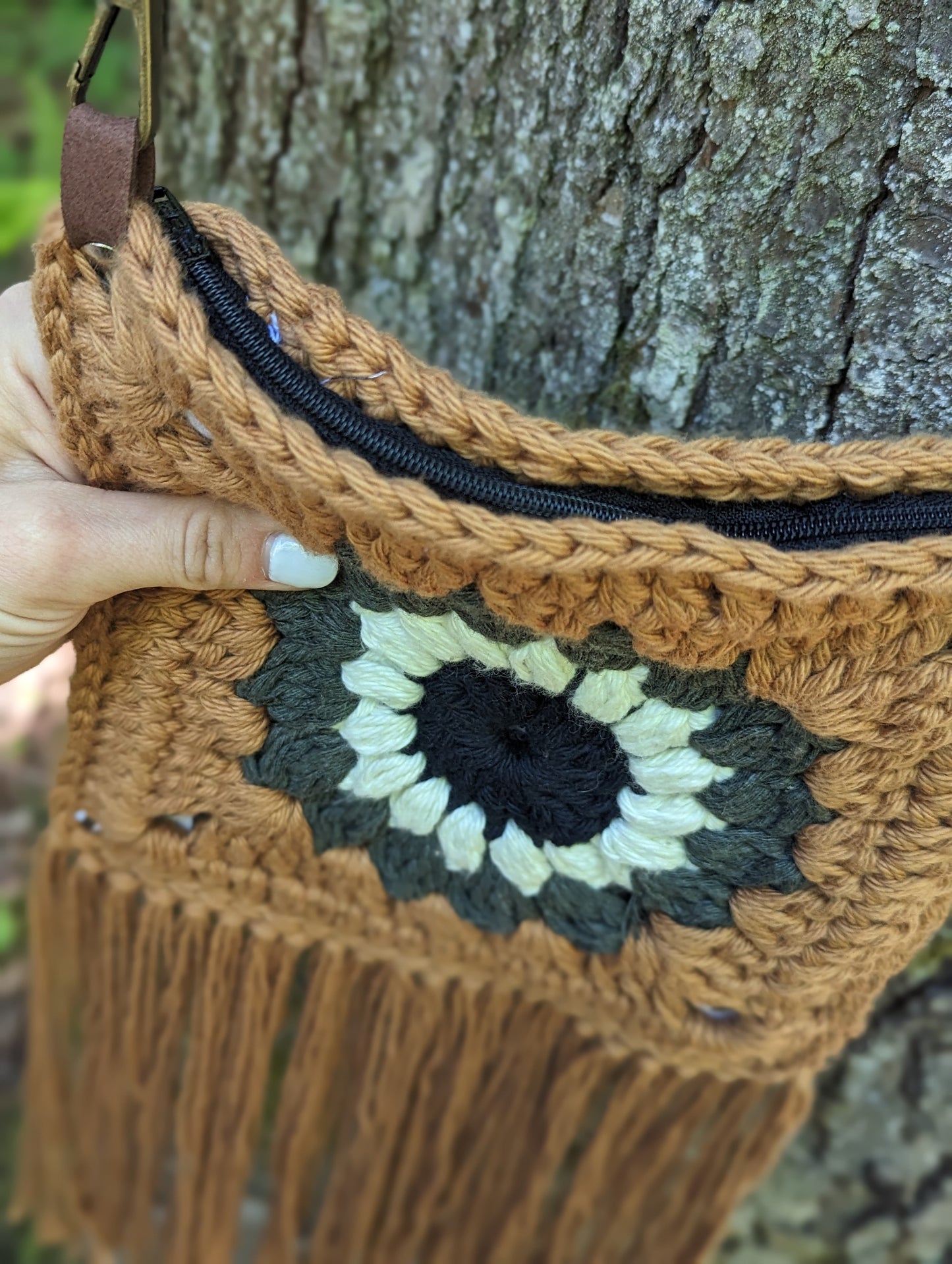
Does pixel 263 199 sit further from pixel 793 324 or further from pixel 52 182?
pixel 52 182

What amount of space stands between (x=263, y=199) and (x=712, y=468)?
0.56 m

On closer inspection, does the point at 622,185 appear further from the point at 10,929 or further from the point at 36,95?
the point at 36,95

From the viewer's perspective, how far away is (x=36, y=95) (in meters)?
1.79

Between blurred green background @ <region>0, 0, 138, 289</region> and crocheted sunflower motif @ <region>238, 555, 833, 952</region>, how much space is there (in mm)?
1267

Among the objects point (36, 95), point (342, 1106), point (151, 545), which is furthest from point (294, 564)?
point (36, 95)

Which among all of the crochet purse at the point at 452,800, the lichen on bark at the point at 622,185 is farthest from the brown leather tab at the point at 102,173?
the lichen on bark at the point at 622,185

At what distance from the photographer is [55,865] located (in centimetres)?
90

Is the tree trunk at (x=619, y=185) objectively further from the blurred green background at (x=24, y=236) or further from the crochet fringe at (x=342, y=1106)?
the blurred green background at (x=24, y=236)

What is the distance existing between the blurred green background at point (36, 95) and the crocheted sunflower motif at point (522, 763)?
49.9 inches

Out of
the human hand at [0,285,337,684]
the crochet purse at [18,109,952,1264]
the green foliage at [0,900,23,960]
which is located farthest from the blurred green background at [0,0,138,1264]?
the human hand at [0,285,337,684]

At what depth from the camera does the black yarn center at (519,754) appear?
0.71 m

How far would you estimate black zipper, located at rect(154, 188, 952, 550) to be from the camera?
22.4 inches

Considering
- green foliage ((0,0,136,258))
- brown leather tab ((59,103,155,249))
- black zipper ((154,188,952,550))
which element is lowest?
black zipper ((154,188,952,550))

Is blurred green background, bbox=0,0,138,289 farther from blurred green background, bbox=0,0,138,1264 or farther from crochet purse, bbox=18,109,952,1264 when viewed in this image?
crochet purse, bbox=18,109,952,1264
